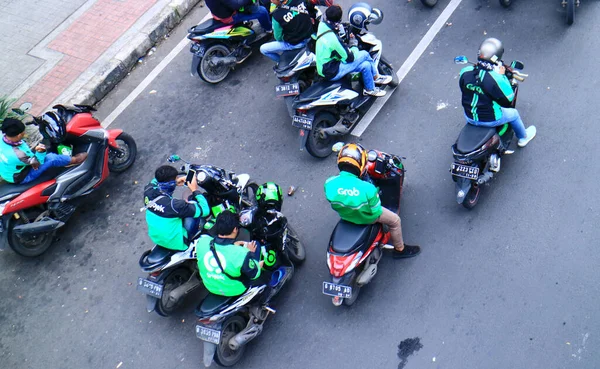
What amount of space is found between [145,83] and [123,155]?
1.64 metres

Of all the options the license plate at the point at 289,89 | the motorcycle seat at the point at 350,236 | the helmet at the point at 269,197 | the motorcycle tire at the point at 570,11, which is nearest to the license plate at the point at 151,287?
the helmet at the point at 269,197

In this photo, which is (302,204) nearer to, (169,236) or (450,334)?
(169,236)

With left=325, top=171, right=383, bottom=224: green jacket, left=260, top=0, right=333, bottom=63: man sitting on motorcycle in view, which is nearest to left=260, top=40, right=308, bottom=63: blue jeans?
left=260, top=0, right=333, bottom=63: man sitting on motorcycle

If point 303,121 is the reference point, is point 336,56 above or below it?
above

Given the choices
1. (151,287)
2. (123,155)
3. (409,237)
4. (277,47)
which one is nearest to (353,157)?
(409,237)

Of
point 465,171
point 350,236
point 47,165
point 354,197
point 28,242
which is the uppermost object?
point 354,197

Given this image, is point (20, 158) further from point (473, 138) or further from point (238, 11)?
point (473, 138)

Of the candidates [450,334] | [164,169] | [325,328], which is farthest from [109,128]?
[450,334]

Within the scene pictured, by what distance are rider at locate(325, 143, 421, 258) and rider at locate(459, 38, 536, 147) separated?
1.50 m

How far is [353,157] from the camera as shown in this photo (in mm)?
6059

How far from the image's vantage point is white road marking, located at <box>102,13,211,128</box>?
9.25 metres

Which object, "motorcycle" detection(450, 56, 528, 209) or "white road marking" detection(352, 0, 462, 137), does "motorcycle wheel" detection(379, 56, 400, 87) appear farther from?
"motorcycle" detection(450, 56, 528, 209)

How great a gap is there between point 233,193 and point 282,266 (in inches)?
38.7

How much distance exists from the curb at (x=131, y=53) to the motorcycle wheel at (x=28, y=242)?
2.39 metres
